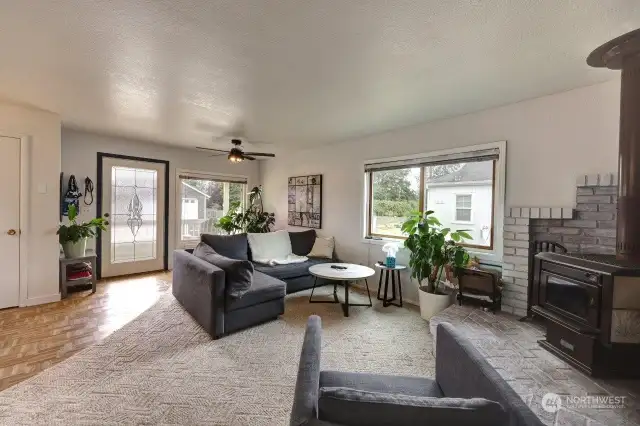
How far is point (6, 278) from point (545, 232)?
5739mm

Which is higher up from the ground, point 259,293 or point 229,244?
point 229,244

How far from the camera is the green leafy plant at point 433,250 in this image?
3.17 m

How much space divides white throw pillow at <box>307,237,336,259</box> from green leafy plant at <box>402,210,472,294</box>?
1598 mm

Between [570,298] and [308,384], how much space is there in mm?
2032

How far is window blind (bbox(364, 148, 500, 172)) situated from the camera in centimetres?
311

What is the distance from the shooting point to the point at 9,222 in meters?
3.37

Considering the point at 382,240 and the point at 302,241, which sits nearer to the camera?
the point at 382,240

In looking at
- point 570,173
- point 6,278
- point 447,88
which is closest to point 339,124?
point 447,88

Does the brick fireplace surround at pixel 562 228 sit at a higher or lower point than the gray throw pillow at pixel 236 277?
higher

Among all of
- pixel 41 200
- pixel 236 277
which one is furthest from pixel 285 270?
pixel 41 200

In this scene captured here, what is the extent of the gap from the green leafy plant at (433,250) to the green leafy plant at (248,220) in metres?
3.27

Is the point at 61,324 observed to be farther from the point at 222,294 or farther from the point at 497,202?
the point at 497,202

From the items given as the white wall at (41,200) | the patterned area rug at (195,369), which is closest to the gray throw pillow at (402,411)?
the patterned area rug at (195,369)

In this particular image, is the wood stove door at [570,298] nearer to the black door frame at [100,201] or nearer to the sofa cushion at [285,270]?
the sofa cushion at [285,270]
